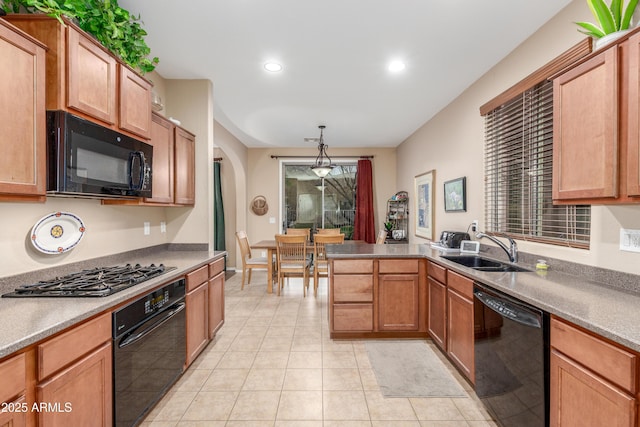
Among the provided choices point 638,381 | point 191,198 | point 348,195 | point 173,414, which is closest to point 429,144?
point 348,195

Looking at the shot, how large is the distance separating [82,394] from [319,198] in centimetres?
536

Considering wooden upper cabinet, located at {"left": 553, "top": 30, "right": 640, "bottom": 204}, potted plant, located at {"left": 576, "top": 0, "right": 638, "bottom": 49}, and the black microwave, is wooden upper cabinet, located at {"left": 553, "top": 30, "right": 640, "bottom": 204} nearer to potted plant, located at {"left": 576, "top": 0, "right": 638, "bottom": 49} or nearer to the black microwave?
potted plant, located at {"left": 576, "top": 0, "right": 638, "bottom": 49}

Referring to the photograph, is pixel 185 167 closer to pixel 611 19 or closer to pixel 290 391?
pixel 290 391

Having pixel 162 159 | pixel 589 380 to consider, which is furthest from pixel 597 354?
pixel 162 159

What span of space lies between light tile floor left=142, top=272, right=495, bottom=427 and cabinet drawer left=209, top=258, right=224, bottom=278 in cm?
70

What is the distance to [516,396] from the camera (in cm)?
151

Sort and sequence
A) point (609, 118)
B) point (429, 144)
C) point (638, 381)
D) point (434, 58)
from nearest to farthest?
point (638, 381), point (609, 118), point (434, 58), point (429, 144)

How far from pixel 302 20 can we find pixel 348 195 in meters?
4.46

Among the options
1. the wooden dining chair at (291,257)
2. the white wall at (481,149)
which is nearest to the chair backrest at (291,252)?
the wooden dining chair at (291,257)

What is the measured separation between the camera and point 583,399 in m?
1.15

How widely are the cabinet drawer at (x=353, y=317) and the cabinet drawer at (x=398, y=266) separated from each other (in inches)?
15.3

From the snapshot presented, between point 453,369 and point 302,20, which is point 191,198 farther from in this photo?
point 453,369

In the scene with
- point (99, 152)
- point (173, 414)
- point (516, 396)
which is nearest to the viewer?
point (516, 396)

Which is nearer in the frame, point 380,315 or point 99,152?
point 99,152
